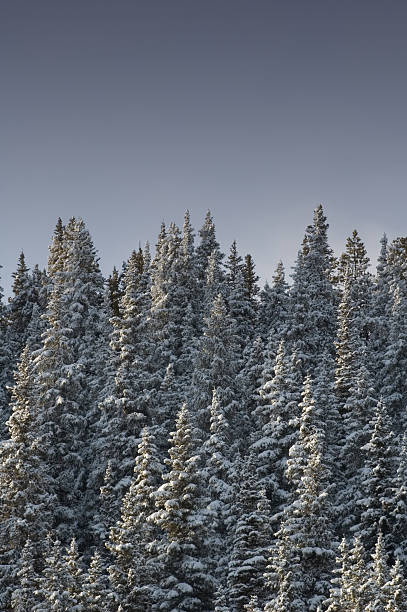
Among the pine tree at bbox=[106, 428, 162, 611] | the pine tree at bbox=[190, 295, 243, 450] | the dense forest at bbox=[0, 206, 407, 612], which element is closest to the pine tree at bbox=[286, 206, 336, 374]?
the dense forest at bbox=[0, 206, 407, 612]

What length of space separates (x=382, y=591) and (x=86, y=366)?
27.9 metres

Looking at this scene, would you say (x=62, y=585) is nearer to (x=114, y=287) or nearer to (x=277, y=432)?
(x=277, y=432)

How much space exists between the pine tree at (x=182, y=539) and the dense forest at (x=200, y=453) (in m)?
0.10

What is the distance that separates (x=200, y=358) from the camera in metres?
47.3

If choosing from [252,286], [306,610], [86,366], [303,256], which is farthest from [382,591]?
[252,286]

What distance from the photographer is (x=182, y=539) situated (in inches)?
1217

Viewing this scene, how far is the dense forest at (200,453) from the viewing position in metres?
28.9

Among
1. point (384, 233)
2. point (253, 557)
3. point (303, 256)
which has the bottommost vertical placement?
point (253, 557)

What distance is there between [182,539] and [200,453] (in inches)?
269

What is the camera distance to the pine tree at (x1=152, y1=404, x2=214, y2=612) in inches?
1188

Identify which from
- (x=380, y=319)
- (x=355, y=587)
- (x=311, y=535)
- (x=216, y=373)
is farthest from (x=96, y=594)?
(x=380, y=319)

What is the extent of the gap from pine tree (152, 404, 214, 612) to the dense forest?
98 millimetres

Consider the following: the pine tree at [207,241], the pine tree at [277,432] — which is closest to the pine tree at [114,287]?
the pine tree at [207,241]

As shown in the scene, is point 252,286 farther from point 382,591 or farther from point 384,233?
point 382,591
